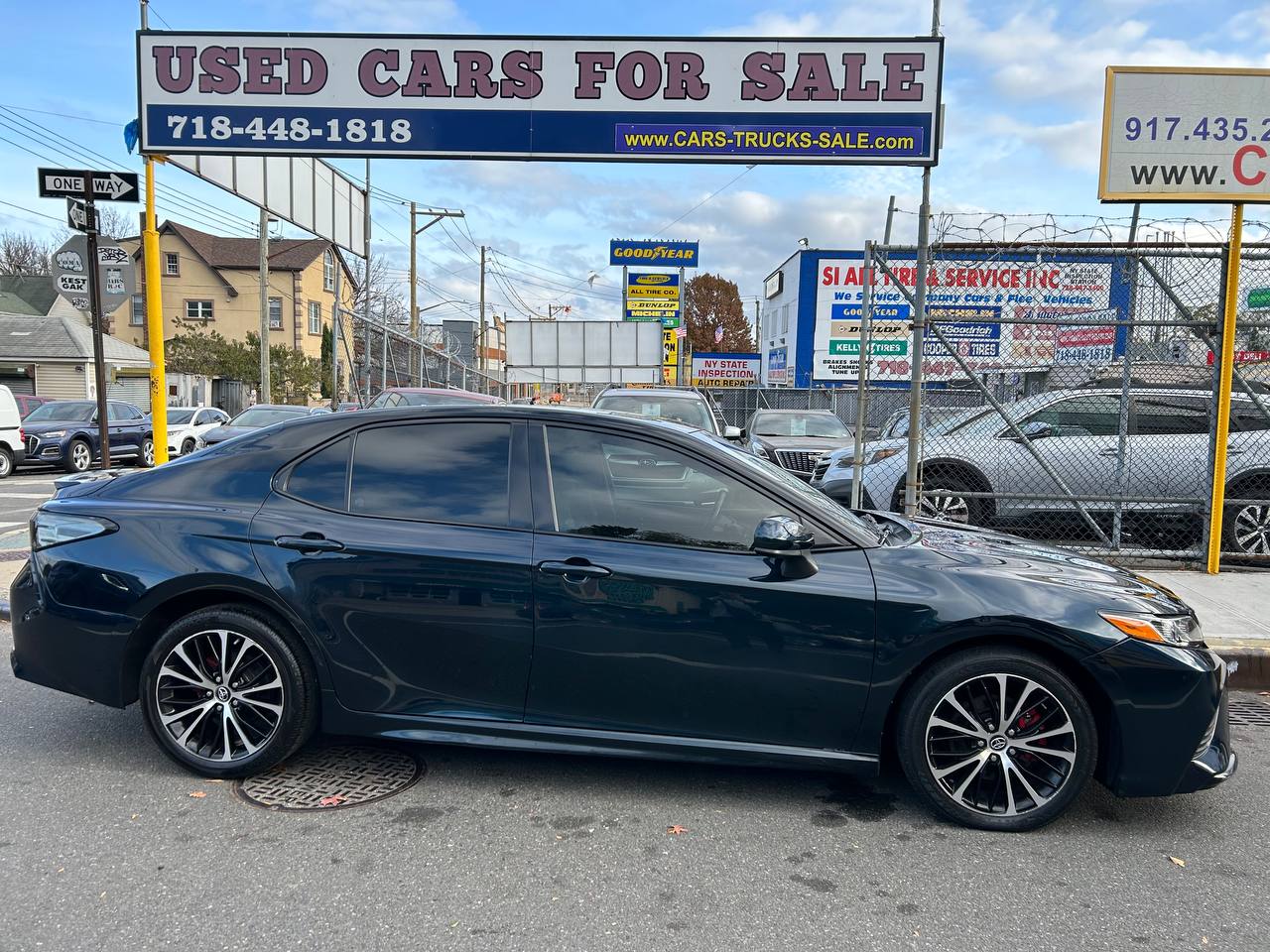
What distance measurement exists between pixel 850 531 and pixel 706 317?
74.6 m

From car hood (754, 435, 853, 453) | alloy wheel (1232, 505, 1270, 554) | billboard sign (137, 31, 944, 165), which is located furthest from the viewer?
car hood (754, 435, 853, 453)

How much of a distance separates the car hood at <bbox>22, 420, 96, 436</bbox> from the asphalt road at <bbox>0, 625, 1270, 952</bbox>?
15749 mm

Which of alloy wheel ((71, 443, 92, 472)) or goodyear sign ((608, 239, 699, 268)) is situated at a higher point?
goodyear sign ((608, 239, 699, 268))

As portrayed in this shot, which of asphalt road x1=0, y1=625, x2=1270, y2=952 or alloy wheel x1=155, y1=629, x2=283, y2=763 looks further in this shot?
alloy wheel x1=155, y1=629, x2=283, y2=763

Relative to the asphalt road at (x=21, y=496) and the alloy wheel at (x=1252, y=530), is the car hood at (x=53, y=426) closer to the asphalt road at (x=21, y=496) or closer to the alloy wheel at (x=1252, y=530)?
the asphalt road at (x=21, y=496)

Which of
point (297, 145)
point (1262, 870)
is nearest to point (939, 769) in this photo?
point (1262, 870)

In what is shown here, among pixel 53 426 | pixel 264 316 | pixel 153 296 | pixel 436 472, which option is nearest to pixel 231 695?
pixel 436 472

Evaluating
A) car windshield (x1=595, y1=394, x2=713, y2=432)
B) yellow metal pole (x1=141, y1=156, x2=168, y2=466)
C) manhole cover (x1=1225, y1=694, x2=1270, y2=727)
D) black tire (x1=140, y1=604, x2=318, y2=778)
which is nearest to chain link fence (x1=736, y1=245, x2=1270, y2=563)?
manhole cover (x1=1225, y1=694, x2=1270, y2=727)

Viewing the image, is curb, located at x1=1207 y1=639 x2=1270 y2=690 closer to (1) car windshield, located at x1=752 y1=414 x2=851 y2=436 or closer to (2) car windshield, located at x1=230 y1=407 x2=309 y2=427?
(1) car windshield, located at x1=752 y1=414 x2=851 y2=436

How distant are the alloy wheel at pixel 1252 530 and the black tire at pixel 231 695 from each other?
7893mm

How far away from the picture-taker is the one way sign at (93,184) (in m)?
8.68

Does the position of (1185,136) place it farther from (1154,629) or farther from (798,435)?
(798,435)

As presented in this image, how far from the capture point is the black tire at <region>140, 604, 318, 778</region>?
3.61m

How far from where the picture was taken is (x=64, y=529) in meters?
3.80
